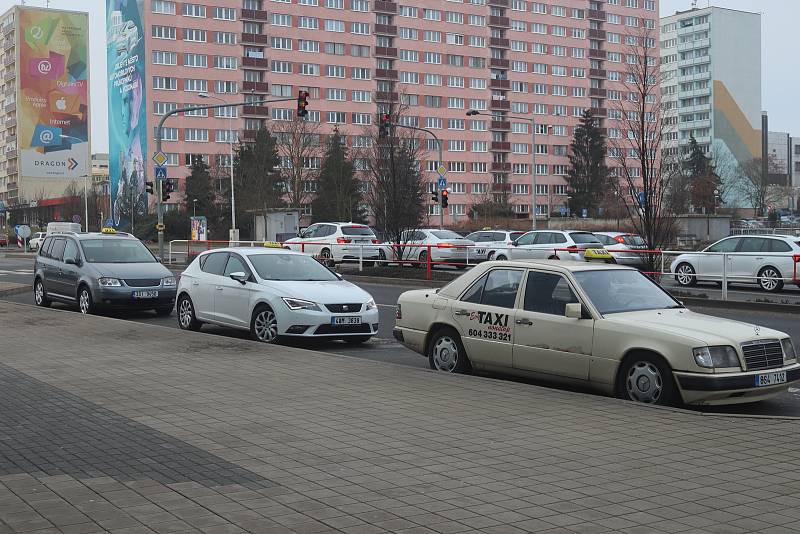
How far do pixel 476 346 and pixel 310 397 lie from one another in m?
2.33

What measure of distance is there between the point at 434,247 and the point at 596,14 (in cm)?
10696

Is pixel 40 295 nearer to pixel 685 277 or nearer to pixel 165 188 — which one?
pixel 685 277

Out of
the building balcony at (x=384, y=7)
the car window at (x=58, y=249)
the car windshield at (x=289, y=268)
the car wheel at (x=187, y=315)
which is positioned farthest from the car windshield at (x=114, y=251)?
the building balcony at (x=384, y=7)

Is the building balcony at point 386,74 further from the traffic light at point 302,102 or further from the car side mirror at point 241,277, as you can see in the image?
the car side mirror at point 241,277

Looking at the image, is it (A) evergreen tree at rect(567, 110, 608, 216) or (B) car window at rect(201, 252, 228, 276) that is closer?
(B) car window at rect(201, 252, 228, 276)

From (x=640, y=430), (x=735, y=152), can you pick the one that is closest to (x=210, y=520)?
(x=640, y=430)

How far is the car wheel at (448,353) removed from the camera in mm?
10969

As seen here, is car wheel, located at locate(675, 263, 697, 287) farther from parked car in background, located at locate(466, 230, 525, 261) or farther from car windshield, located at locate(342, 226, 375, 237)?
car windshield, located at locate(342, 226, 375, 237)

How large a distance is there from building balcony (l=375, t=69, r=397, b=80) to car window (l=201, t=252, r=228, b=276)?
336 ft

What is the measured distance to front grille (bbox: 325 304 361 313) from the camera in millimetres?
14180

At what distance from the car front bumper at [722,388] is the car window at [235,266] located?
813 cm

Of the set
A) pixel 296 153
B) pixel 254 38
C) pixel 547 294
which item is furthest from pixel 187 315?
pixel 254 38

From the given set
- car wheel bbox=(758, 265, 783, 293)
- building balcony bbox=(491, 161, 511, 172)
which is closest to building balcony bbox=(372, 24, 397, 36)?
building balcony bbox=(491, 161, 511, 172)

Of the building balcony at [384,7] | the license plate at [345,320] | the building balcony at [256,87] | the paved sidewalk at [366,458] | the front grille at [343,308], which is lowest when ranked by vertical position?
the paved sidewalk at [366,458]
